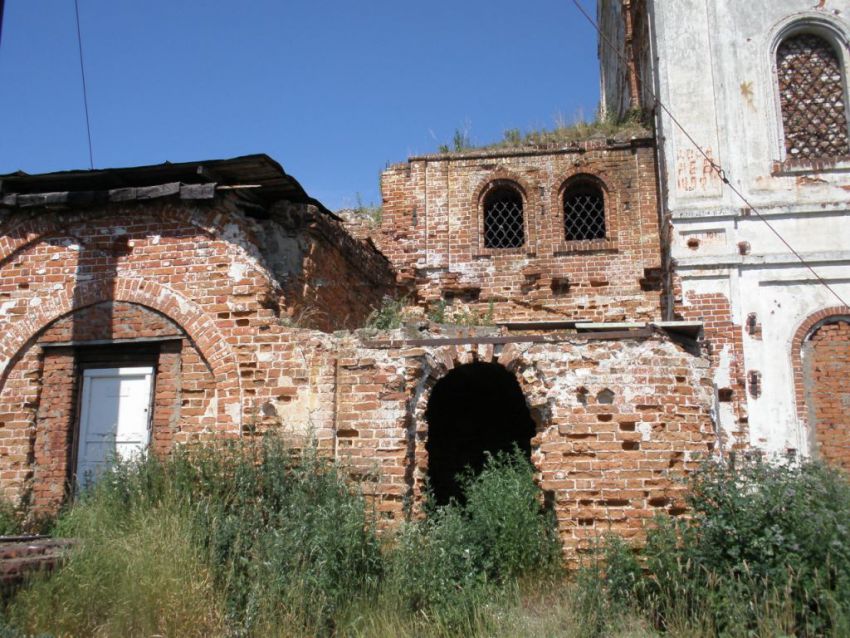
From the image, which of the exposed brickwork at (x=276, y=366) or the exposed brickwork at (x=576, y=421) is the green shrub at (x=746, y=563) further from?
the exposed brickwork at (x=276, y=366)

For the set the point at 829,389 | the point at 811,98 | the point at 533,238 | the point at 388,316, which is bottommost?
Result: the point at 829,389

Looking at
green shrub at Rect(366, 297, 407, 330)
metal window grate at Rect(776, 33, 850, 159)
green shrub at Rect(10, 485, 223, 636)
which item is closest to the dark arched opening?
green shrub at Rect(366, 297, 407, 330)

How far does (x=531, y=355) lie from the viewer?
771 cm

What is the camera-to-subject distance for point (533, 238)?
13445 millimetres

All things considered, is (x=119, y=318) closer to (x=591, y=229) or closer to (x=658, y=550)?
(x=658, y=550)

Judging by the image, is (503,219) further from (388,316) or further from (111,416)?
(111,416)

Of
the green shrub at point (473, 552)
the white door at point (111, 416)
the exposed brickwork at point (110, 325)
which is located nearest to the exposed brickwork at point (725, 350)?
the green shrub at point (473, 552)

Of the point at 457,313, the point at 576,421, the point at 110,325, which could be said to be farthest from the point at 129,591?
the point at 457,313

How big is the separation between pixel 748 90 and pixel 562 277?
4.16 meters

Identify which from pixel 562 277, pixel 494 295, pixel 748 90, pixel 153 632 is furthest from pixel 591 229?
pixel 153 632

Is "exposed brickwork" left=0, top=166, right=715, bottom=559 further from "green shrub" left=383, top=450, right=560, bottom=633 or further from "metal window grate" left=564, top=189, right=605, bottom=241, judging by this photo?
"metal window grate" left=564, top=189, right=605, bottom=241

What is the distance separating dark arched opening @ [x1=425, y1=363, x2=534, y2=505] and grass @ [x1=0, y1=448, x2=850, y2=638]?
11.8 feet

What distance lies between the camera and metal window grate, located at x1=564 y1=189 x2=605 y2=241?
13.7m

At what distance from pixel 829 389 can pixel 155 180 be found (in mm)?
9379
